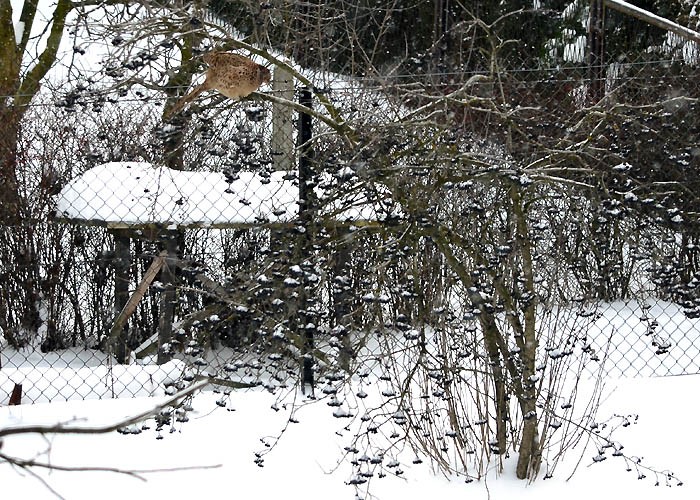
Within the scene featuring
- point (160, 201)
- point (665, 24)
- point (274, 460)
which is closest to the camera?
point (665, 24)

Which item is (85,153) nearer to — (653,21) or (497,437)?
(497,437)

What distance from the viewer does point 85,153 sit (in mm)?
5105

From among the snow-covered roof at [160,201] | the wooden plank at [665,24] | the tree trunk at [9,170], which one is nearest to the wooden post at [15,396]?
the snow-covered roof at [160,201]

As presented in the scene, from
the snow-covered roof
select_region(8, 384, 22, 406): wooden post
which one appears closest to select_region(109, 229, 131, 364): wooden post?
the snow-covered roof

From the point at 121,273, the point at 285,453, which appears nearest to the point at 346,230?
the point at 285,453

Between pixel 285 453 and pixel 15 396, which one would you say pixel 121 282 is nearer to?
pixel 15 396

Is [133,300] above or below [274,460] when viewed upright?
above

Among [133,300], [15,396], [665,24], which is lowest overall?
[15,396]

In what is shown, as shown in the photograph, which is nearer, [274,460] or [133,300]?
[274,460]

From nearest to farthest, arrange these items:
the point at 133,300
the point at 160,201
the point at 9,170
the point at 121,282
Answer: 1. the point at 160,201
2. the point at 133,300
3. the point at 9,170
4. the point at 121,282

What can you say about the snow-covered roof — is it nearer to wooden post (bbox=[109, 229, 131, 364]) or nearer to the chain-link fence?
the chain-link fence

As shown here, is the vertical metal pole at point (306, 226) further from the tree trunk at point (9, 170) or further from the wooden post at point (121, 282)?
the tree trunk at point (9, 170)

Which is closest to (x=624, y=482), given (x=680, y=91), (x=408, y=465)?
(x=408, y=465)

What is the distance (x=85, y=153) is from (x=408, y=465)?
2.91 metres
